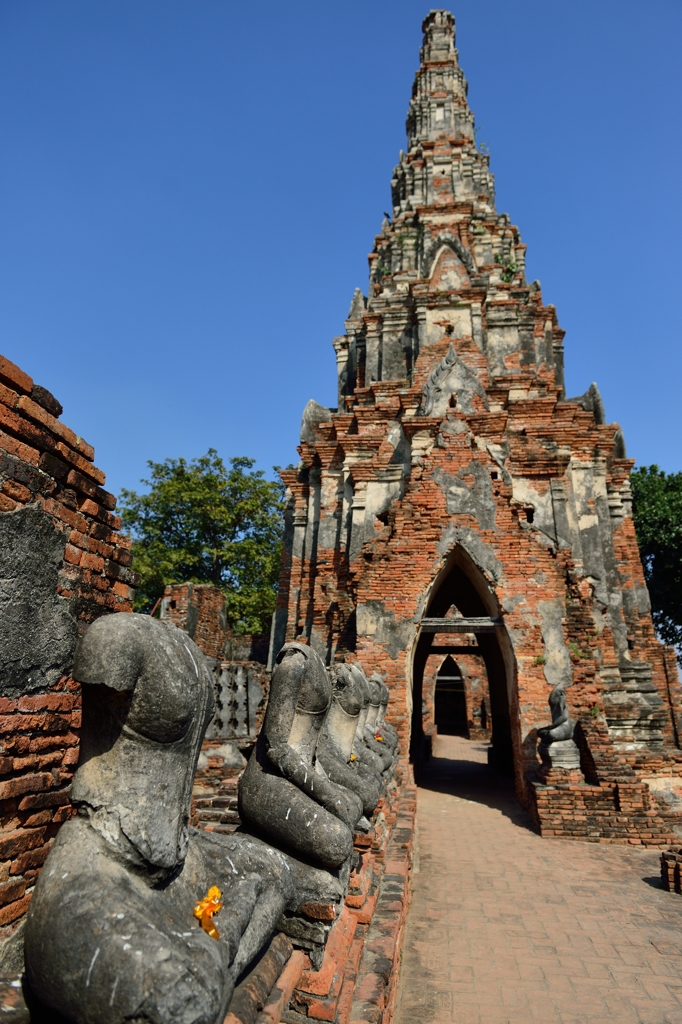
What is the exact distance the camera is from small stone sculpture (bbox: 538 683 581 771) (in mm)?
9422

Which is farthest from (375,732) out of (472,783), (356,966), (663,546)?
(663,546)

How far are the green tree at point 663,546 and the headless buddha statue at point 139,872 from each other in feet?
83.6

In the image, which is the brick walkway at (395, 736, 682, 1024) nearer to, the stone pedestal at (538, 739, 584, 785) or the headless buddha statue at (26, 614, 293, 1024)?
the stone pedestal at (538, 739, 584, 785)

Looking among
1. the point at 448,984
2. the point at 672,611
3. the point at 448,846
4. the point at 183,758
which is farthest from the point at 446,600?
the point at 672,611

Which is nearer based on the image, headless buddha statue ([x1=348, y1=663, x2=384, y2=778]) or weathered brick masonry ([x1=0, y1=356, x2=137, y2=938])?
weathered brick masonry ([x1=0, y1=356, x2=137, y2=938])

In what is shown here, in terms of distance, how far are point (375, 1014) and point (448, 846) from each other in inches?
226

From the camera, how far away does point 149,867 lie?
2107 millimetres

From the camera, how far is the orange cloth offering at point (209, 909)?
219cm

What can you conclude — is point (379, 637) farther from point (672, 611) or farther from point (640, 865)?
point (672, 611)

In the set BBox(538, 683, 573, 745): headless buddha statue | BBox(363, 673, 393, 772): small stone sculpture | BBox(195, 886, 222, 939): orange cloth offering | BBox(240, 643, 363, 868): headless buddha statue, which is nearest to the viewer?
BBox(195, 886, 222, 939): orange cloth offering

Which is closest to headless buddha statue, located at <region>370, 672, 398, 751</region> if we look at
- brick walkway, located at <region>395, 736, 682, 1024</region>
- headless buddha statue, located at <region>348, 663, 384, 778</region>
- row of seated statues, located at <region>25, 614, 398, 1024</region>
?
brick walkway, located at <region>395, 736, 682, 1024</region>

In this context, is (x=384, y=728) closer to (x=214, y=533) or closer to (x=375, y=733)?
(x=375, y=733)

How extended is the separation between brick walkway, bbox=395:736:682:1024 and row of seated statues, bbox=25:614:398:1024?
2166mm

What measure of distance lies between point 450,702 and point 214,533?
1390cm
